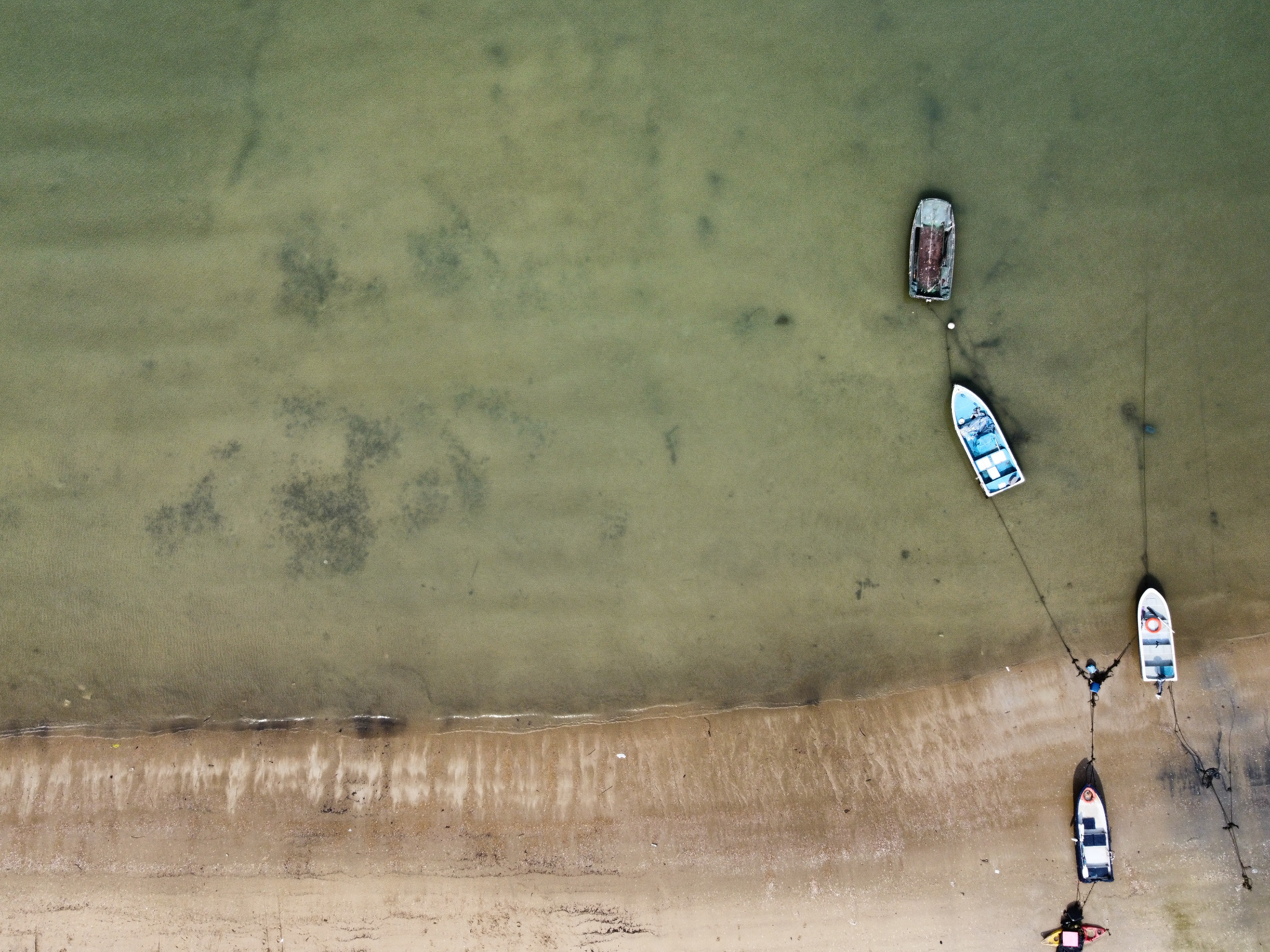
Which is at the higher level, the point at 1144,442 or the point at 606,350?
the point at 606,350

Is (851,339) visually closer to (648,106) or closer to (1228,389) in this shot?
(648,106)

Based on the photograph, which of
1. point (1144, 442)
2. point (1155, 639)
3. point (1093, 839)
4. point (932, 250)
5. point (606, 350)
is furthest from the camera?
point (606, 350)

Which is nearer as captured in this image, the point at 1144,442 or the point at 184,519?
the point at 1144,442

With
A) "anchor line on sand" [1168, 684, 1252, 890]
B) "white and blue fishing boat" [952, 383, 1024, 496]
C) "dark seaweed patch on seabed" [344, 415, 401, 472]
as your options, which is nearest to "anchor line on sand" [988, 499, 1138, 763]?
Answer: "white and blue fishing boat" [952, 383, 1024, 496]

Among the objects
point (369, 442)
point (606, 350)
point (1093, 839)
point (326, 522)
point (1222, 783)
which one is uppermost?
point (606, 350)

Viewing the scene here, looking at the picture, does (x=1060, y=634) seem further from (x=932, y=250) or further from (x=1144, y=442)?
(x=932, y=250)

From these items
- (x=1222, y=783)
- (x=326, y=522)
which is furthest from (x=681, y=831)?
(x=1222, y=783)

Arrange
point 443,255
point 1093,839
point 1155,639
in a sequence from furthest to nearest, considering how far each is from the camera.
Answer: point 443,255, point 1155,639, point 1093,839
